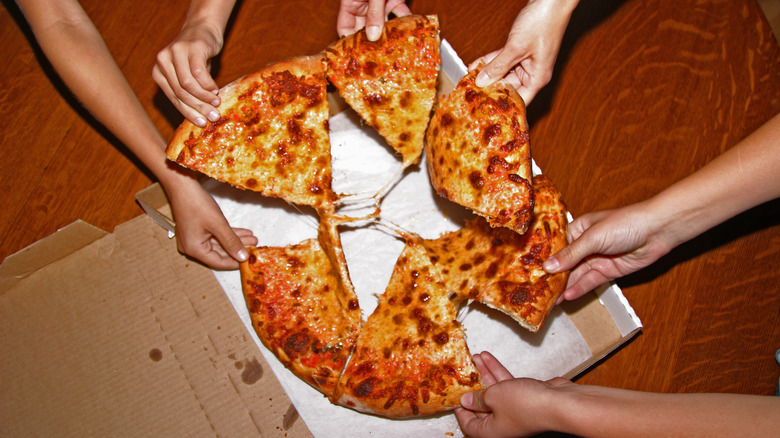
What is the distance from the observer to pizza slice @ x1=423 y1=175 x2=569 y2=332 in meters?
1.62

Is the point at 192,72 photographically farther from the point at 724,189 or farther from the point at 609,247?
the point at 724,189

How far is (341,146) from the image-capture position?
2006 mm

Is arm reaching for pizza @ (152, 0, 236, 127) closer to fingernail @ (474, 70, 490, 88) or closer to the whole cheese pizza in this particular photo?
the whole cheese pizza

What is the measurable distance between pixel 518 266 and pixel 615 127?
69 centimetres

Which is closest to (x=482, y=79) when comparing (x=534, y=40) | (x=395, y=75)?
(x=534, y=40)

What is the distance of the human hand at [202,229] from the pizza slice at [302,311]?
0.24ft

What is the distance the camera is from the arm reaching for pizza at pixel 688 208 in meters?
1.46

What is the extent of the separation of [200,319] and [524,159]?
3.81 feet

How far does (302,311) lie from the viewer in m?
1.71

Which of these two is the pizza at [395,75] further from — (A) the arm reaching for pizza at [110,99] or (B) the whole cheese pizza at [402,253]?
(A) the arm reaching for pizza at [110,99]

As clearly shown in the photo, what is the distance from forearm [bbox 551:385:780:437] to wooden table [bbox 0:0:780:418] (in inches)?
19.7

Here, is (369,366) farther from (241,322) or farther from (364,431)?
(241,322)

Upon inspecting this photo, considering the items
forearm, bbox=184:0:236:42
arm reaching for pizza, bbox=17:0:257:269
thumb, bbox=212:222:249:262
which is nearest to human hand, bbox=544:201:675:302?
thumb, bbox=212:222:249:262

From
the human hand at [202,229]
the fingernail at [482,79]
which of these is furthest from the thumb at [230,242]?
the fingernail at [482,79]
